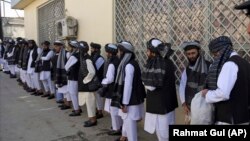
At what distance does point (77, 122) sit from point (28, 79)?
3.87m

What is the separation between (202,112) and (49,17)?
889 centimetres

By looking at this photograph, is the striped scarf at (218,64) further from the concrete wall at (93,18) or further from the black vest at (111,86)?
the concrete wall at (93,18)

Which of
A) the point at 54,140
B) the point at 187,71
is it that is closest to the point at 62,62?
the point at 54,140

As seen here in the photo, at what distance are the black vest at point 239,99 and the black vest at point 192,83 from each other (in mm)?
642

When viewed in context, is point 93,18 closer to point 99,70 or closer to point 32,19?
point 99,70

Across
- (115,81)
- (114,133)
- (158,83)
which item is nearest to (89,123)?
(114,133)

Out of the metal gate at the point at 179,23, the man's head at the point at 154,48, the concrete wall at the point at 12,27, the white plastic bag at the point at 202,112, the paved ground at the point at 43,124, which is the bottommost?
the paved ground at the point at 43,124

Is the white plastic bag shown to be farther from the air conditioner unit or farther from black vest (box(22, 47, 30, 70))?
black vest (box(22, 47, 30, 70))

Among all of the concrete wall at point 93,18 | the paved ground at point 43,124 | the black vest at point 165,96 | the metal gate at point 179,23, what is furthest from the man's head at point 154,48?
the concrete wall at point 93,18

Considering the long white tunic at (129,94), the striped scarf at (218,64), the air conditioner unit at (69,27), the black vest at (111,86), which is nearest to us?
the striped scarf at (218,64)

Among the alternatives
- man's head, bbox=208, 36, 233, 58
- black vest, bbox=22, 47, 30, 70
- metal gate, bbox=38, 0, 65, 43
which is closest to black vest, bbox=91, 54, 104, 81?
man's head, bbox=208, 36, 233, 58

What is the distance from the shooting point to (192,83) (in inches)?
146

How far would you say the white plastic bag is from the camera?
10.1 feet

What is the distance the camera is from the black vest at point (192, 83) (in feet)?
Result: 11.9
